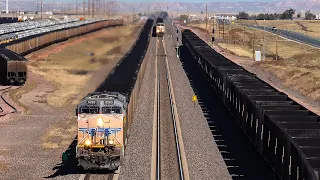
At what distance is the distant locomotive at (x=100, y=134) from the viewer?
843 inches

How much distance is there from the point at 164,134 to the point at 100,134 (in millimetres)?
9334

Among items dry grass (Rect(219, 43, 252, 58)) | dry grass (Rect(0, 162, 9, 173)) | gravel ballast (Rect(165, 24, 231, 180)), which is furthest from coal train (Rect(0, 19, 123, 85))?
dry grass (Rect(219, 43, 252, 58))

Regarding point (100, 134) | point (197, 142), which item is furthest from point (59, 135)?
point (100, 134)

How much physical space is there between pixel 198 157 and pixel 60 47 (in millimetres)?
68438

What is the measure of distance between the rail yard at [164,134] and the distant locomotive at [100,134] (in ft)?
0.15

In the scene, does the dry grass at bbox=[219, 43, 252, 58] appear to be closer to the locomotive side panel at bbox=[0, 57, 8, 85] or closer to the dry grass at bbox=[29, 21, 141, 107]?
the dry grass at bbox=[29, 21, 141, 107]

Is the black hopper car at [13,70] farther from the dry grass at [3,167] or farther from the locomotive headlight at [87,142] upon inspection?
the locomotive headlight at [87,142]

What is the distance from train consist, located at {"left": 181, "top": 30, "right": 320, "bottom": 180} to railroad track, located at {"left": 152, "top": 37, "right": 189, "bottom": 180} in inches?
167

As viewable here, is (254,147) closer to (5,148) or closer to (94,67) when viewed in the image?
(5,148)

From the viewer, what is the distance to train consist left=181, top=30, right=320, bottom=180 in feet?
57.4

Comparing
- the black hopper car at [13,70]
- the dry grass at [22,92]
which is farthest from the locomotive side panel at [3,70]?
the dry grass at [22,92]

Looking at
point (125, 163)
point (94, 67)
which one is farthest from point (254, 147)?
point (94, 67)

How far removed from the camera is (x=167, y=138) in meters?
29.2

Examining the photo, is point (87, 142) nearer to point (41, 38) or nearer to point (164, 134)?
point (164, 134)
